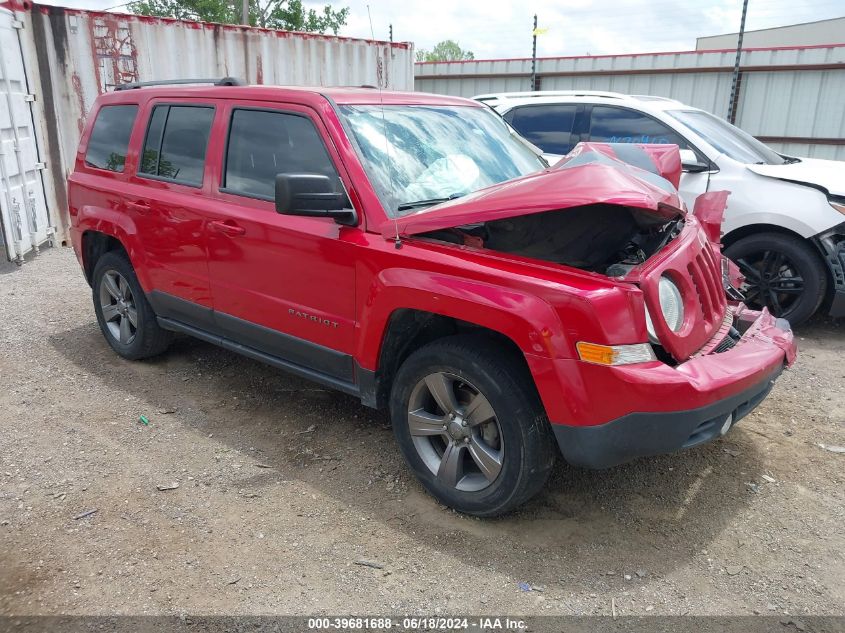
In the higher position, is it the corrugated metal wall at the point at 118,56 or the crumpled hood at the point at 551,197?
the corrugated metal wall at the point at 118,56

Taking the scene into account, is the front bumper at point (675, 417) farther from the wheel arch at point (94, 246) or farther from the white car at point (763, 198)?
the wheel arch at point (94, 246)

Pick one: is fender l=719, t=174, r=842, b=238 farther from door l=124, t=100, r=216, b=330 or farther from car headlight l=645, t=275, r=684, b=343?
door l=124, t=100, r=216, b=330

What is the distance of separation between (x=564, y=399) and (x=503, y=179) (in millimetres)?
1595

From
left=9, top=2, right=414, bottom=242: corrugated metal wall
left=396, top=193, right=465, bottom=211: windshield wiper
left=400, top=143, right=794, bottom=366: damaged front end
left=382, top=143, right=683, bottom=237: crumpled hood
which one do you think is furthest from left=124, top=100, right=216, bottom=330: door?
left=9, top=2, right=414, bottom=242: corrugated metal wall

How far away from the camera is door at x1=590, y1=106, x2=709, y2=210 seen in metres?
5.81

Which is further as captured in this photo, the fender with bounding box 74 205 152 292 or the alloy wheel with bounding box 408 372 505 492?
the fender with bounding box 74 205 152 292

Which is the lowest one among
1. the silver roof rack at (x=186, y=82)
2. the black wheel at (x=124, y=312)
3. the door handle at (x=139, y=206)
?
the black wheel at (x=124, y=312)

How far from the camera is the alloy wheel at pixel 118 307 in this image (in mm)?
4883

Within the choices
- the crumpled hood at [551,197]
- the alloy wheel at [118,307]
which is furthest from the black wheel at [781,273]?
the alloy wheel at [118,307]

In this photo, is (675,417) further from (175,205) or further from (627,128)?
(627,128)

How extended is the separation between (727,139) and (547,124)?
172cm

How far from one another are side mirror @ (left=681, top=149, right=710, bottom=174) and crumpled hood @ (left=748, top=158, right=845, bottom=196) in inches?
14.4

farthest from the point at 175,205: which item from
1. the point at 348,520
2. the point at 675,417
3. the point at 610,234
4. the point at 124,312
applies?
the point at 675,417

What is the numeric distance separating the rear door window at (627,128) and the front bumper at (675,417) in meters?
3.72
